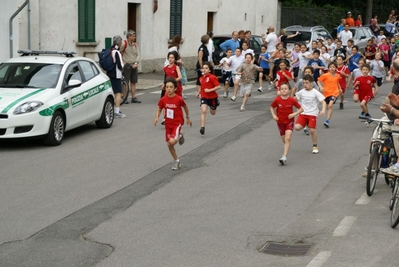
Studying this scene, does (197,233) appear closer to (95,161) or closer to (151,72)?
(95,161)

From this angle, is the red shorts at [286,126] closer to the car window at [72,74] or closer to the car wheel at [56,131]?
the car wheel at [56,131]

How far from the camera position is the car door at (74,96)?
47.2 ft

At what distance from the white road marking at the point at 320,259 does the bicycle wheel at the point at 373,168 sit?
2.41m

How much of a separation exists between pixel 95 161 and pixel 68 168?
2.27 ft

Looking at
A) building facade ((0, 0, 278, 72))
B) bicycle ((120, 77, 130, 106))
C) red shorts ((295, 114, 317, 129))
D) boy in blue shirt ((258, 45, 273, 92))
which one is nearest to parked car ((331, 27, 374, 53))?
building facade ((0, 0, 278, 72))

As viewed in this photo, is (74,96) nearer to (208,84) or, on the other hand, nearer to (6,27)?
(208,84)

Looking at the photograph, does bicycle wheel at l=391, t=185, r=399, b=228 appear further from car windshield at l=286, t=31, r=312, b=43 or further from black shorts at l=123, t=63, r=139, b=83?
car windshield at l=286, t=31, r=312, b=43

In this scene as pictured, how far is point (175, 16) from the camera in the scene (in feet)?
103

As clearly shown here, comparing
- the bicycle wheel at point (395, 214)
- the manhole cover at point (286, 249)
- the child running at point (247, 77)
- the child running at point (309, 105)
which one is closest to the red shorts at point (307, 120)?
the child running at point (309, 105)

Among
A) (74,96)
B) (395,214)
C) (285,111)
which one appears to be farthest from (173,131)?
(395,214)

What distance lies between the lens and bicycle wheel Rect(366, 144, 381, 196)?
991 cm

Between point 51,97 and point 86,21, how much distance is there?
12071mm

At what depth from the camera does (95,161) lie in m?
12.5

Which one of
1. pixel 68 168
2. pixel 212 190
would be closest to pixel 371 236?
pixel 212 190
